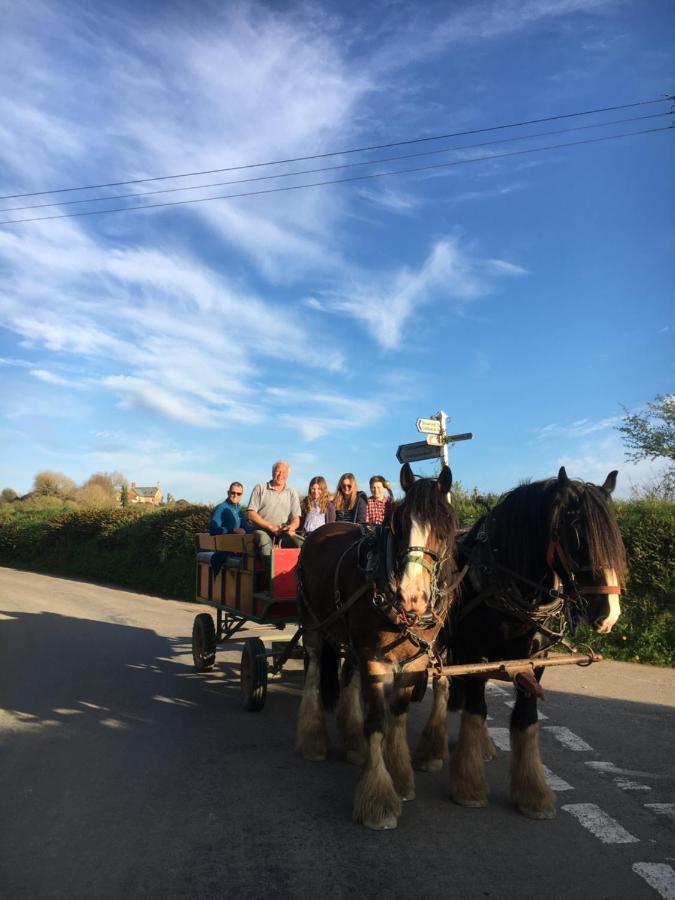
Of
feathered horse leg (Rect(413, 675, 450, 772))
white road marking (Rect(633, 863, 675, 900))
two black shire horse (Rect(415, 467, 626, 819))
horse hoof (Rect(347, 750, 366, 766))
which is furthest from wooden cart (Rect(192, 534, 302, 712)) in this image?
white road marking (Rect(633, 863, 675, 900))

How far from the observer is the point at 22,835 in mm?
3457

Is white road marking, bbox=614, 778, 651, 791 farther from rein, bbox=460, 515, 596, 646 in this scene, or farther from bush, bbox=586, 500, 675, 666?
bush, bbox=586, 500, 675, 666

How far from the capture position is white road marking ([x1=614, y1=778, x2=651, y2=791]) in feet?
13.8

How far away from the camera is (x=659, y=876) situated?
10.1 ft

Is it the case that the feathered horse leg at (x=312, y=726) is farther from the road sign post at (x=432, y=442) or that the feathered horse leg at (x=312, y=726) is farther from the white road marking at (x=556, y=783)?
the road sign post at (x=432, y=442)

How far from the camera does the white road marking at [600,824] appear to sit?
3473 millimetres

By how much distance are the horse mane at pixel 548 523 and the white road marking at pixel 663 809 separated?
1.48m

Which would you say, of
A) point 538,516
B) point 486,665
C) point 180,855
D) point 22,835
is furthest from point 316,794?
point 538,516

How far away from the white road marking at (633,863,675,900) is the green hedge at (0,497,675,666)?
5.68 metres

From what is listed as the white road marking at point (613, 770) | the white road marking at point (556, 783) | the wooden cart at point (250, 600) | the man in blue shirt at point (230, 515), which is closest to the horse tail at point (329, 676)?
the wooden cart at point (250, 600)

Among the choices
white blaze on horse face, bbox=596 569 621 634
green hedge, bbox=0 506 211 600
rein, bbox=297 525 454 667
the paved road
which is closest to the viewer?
the paved road

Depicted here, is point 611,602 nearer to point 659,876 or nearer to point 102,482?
point 659,876

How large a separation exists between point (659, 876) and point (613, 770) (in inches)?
60.1

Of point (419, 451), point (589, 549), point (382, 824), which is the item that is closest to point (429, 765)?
point (382, 824)
